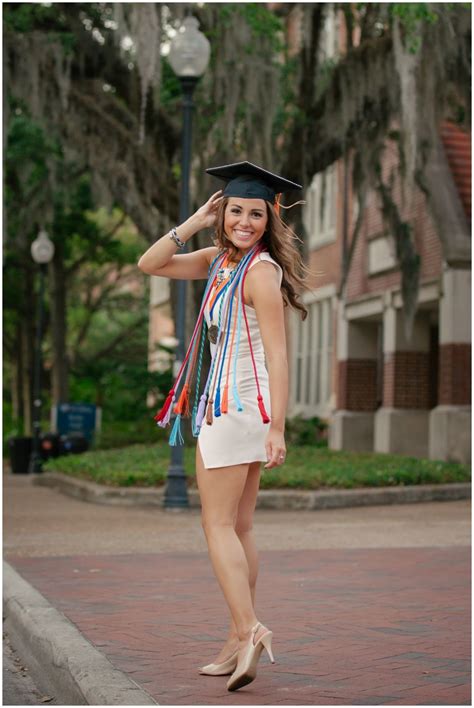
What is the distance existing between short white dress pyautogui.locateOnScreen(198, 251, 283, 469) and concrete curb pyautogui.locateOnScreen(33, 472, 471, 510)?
994 centimetres

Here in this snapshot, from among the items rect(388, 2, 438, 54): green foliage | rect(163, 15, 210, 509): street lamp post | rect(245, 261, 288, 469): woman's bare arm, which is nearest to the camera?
rect(245, 261, 288, 469): woman's bare arm

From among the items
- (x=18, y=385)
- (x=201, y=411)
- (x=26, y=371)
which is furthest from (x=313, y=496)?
(x=18, y=385)

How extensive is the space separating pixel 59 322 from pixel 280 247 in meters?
25.9

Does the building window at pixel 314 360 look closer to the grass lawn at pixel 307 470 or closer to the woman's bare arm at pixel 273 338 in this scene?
the grass lawn at pixel 307 470

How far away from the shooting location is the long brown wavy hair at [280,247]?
17.5ft

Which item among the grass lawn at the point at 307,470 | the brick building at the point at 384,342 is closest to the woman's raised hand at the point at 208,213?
the grass lawn at the point at 307,470

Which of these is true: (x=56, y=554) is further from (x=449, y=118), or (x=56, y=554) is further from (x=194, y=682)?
(x=449, y=118)

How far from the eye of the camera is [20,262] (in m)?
31.9

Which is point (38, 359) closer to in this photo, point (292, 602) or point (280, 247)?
point (292, 602)

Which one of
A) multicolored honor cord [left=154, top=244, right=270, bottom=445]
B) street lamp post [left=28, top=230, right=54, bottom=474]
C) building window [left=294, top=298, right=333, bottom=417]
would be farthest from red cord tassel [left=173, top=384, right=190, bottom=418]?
building window [left=294, top=298, right=333, bottom=417]

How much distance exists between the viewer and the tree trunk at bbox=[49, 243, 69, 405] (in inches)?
1212

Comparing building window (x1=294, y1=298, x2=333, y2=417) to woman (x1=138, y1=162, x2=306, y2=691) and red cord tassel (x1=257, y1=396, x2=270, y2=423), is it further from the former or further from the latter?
red cord tassel (x1=257, y1=396, x2=270, y2=423)

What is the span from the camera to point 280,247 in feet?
17.6

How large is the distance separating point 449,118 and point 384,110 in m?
2.72
